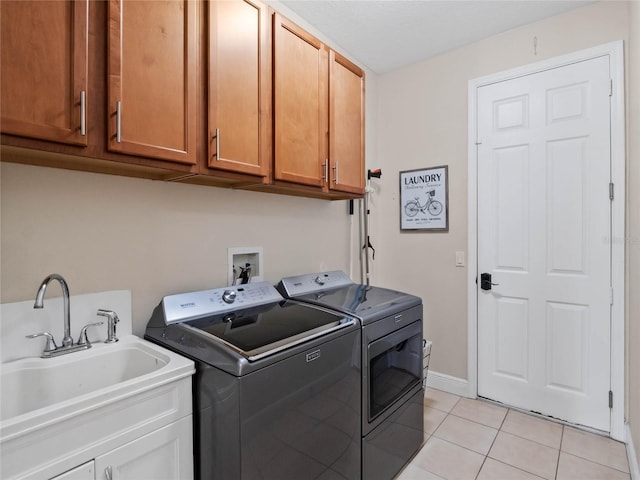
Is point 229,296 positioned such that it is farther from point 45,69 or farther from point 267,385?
point 45,69

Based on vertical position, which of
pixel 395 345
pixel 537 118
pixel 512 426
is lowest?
pixel 512 426

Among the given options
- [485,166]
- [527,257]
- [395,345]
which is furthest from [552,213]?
[395,345]

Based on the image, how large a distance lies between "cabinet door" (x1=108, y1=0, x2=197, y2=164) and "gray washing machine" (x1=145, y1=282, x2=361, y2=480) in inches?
26.5

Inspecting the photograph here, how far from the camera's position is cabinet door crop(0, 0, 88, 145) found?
936 mm

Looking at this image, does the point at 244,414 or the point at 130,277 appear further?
the point at 130,277

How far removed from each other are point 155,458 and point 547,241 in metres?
2.55

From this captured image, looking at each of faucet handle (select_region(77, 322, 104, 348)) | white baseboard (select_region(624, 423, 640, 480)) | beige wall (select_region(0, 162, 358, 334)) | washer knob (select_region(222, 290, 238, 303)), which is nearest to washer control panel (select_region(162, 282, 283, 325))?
washer knob (select_region(222, 290, 238, 303))

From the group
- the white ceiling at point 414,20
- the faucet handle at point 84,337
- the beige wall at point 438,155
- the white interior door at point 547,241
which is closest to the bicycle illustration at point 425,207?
the beige wall at point 438,155

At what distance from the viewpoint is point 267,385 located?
1172 millimetres

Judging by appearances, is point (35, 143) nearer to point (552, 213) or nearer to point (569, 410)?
point (552, 213)

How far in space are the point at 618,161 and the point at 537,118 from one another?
562 millimetres

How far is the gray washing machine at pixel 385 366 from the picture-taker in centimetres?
166

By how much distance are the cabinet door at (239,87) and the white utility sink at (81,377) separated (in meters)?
0.81

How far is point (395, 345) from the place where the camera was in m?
1.86
